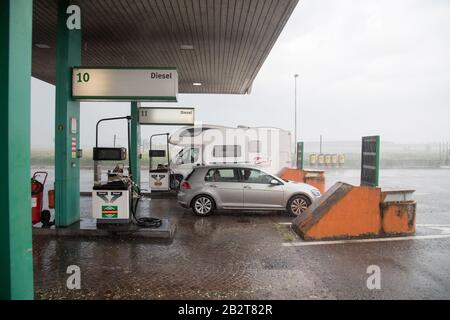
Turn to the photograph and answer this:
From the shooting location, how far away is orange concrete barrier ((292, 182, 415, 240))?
7.77m

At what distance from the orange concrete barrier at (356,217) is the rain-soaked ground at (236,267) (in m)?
0.50

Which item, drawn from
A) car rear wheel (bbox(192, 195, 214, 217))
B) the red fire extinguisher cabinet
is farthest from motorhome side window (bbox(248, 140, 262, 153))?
the red fire extinguisher cabinet

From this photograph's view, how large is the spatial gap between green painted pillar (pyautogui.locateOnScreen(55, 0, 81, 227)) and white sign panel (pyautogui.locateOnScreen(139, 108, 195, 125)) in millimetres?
6626

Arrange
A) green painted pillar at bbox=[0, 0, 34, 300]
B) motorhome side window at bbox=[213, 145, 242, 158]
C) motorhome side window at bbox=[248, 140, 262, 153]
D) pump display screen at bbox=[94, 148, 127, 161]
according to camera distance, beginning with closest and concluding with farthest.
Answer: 1. green painted pillar at bbox=[0, 0, 34, 300]
2. pump display screen at bbox=[94, 148, 127, 161]
3. motorhome side window at bbox=[213, 145, 242, 158]
4. motorhome side window at bbox=[248, 140, 262, 153]

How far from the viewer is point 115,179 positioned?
26.3 ft

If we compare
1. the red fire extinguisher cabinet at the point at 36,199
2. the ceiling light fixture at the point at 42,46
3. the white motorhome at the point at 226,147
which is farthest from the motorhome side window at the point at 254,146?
the red fire extinguisher cabinet at the point at 36,199

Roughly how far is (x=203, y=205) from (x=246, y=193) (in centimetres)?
127

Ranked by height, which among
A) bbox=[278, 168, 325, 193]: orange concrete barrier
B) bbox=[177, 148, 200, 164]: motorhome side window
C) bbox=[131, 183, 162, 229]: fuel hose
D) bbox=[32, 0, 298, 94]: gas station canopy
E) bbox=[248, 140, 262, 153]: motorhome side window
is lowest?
bbox=[131, 183, 162, 229]: fuel hose

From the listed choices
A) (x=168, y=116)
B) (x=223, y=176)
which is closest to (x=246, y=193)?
(x=223, y=176)

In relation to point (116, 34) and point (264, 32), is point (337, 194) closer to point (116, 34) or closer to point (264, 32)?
point (264, 32)

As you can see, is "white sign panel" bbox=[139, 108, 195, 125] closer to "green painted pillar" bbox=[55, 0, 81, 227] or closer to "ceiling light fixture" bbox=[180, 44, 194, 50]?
"ceiling light fixture" bbox=[180, 44, 194, 50]

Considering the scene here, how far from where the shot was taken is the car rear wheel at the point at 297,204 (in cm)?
1034

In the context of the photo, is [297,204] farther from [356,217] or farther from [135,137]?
[135,137]
